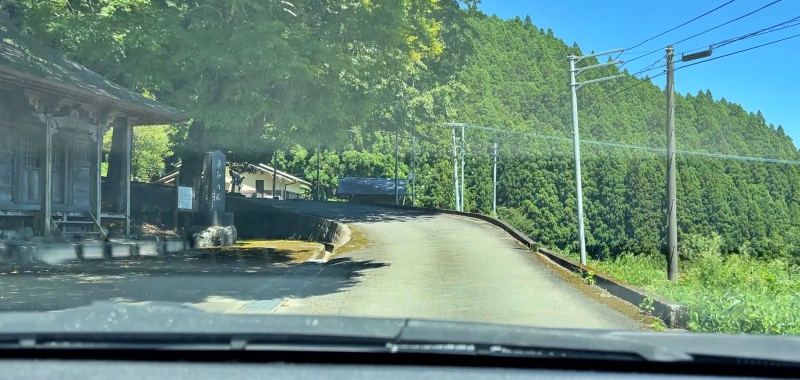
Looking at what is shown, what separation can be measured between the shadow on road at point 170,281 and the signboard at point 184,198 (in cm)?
428

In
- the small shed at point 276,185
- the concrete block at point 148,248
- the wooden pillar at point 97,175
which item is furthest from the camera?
the small shed at point 276,185

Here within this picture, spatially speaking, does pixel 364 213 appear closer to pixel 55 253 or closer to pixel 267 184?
pixel 55 253

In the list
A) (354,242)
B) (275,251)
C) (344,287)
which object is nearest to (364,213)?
(354,242)

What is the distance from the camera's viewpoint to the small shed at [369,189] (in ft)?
227

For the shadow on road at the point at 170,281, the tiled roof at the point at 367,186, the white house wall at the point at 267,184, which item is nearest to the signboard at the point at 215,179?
the shadow on road at the point at 170,281

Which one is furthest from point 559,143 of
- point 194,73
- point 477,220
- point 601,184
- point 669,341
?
point 669,341

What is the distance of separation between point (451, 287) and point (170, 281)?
436 centimetres

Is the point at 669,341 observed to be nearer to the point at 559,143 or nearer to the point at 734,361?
the point at 734,361

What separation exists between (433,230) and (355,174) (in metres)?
51.5

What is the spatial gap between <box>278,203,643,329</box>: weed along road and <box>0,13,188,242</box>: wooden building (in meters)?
5.64

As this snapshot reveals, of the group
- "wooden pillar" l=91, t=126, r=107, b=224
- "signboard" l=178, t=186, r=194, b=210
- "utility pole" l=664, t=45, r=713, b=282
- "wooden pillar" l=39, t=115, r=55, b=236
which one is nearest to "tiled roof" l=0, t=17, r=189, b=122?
"wooden pillar" l=91, t=126, r=107, b=224

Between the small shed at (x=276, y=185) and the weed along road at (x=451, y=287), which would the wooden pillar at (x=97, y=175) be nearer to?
the weed along road at (x=451, y=287)

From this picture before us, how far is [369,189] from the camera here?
69.6m

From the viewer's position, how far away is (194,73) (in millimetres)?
14875
